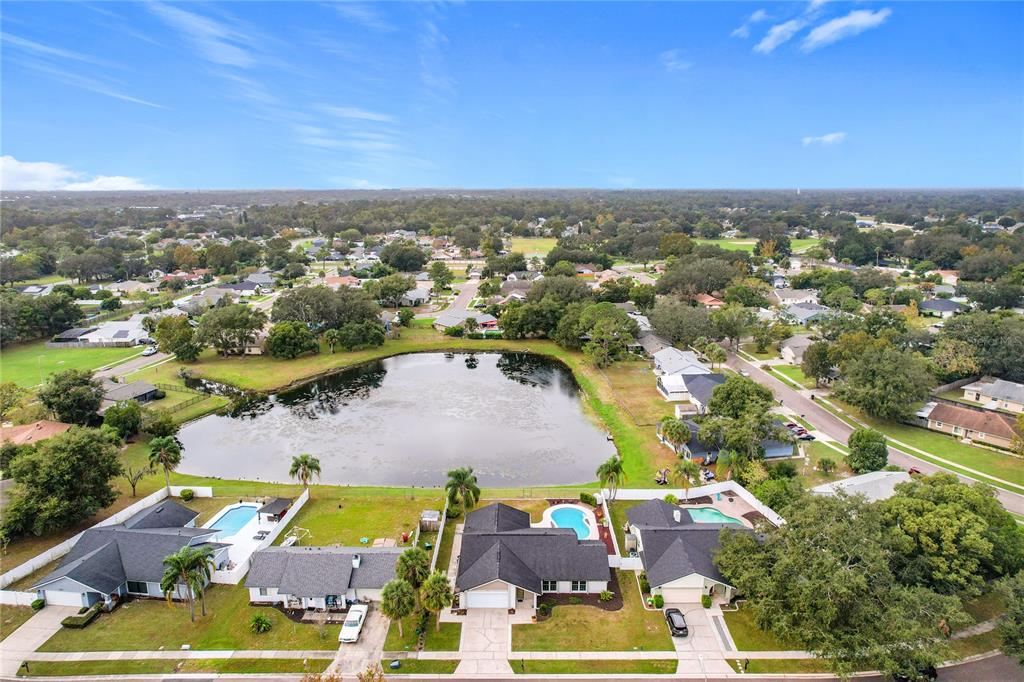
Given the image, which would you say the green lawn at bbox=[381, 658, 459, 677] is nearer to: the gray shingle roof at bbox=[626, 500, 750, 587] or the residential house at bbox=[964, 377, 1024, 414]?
the gray shingle roof at bbox=[626, 500, 750, 587]

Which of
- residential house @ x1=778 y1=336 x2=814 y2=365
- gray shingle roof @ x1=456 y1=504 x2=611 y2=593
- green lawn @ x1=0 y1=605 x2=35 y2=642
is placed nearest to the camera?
green lawn @ x1=0 y1=605 x2=35 y2=642

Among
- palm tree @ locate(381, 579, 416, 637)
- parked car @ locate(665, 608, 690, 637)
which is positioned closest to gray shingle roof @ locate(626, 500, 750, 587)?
parked car @ locate(665, 608, 690, 637)

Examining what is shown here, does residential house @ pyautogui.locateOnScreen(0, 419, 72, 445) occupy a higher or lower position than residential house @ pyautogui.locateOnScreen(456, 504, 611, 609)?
higher

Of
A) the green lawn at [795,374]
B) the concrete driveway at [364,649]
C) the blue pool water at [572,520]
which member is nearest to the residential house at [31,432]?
the concrete driveway at [364,649]

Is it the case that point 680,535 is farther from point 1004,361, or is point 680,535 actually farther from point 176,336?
point 176,336

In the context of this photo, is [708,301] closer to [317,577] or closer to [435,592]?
[435,592]

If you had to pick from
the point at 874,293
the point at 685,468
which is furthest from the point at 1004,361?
the point at 685,468
